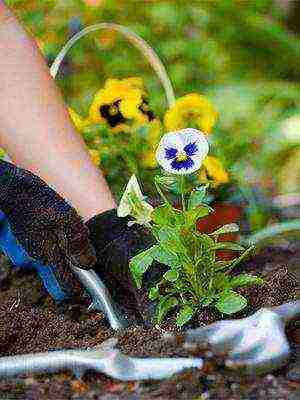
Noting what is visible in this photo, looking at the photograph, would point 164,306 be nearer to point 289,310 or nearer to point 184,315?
point 184,315

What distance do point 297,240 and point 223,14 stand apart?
127 cm

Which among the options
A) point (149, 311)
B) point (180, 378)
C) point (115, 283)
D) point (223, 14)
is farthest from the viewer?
point (223, 14)

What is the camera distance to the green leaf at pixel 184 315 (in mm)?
1783

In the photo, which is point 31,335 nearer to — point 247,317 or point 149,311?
point 149,311

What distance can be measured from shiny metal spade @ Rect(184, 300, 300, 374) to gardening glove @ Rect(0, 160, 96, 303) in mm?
287

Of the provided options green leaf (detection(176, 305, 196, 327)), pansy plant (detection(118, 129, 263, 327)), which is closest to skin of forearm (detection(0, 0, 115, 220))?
pansy plant (detection(118, 129, 263, 327))

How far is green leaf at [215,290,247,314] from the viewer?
1.78m

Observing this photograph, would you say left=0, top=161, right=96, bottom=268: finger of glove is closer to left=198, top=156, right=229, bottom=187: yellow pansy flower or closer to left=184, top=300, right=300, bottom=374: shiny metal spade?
left=184, top=300, right=300, bottom=374: shiny metal spade

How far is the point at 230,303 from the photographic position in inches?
70.6

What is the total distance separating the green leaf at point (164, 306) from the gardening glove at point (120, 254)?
0.09 m

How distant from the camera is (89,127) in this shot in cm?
257

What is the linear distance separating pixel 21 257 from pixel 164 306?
0.33 meters

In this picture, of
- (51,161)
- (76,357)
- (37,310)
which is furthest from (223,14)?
(76,357)

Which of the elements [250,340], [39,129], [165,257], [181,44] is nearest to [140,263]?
[165,257]
